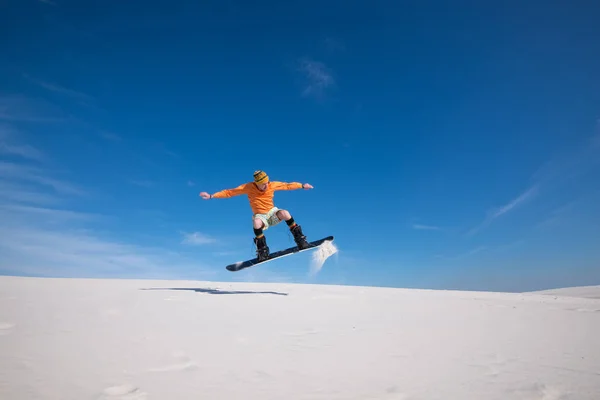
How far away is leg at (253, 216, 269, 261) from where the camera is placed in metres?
8.62

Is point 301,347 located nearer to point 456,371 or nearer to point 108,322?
point 456,371

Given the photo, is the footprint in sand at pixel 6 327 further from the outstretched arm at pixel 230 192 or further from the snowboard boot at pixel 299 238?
the snowboard boot at pixel 299 238

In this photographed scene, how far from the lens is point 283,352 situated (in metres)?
3.10

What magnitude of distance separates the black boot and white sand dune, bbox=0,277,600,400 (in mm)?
3210

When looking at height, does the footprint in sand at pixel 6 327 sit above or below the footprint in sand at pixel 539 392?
above

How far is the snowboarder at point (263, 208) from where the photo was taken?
8641mm

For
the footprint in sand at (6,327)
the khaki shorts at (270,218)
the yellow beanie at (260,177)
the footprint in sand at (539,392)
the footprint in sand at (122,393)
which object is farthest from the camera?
the khaki shorts at (270,218)

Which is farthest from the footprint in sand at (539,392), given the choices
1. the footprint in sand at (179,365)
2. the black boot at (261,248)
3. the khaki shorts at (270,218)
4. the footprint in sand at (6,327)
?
the khaki shorts at (270,218)

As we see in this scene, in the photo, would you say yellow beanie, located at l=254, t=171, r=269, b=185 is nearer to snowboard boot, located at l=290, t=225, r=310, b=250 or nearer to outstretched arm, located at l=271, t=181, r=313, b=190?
outstretched arm, located at l=271, t=181, r=313, b=190

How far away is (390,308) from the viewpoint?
5.73 meters

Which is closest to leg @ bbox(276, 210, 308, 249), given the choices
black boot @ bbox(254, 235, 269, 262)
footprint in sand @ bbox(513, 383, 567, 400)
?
black boot @ bbox(254, 235, 269, 262)

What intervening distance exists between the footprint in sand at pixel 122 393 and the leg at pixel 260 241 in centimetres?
638

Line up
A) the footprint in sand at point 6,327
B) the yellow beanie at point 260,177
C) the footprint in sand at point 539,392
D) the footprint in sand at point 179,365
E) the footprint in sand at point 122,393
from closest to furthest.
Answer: the footprint in sand at point 122,393, the footprint in sand at point 539,392, the footprint in sand at point 179,365, the footprint in sand at point 6,327, the yellow beanie at point 260,177

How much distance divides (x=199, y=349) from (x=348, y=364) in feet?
4.72
